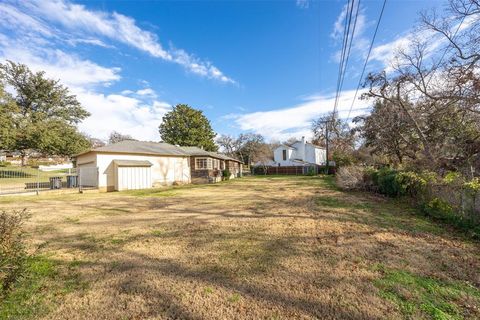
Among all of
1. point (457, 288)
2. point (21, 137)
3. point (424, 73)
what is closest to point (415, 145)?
point (424, 73)

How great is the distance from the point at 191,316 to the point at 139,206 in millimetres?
8056

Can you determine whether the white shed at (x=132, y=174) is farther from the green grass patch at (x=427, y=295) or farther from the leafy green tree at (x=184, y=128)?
the leafy green tree at (x=184, y=128)

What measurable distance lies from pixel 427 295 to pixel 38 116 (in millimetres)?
38258

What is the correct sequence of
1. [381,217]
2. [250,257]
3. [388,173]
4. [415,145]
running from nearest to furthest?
[250,257] → [381,217] → [388,173] → [415,145]

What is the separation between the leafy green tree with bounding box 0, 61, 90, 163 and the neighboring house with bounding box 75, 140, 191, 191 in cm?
1058

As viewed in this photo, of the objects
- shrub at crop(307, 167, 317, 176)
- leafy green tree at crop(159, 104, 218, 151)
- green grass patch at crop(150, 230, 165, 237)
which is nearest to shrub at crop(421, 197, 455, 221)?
green grass patch at crop(150, 230, 165, 237)

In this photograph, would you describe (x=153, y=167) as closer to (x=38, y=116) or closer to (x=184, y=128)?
(x=38, y=116)

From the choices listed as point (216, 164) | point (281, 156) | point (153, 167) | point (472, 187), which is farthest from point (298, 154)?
point (472, 187)

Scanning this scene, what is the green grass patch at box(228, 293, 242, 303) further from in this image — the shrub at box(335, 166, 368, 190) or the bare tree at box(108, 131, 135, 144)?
the bare tree at box(108, 131, 135, 144)

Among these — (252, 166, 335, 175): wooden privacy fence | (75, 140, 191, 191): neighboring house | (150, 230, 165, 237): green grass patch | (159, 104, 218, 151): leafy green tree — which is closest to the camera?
(150, 230, 165, 237): green grass patch

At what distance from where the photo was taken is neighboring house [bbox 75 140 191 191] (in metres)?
15.9

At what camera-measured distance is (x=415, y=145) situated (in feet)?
50.6

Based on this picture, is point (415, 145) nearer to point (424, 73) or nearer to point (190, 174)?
point (424, 73)

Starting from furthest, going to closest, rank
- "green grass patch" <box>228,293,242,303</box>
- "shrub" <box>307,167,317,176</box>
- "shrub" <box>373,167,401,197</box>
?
"shrub" <box>307,167,317,176</box>
"shrub" <box>373,167,401,197</box>
"green grass patch" <box>228,293,242,303</box>
